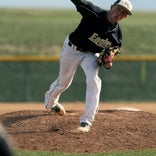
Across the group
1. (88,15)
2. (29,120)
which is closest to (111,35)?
(88,15)

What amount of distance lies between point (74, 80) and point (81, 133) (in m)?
9.53

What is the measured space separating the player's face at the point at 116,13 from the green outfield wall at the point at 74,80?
9581 mm

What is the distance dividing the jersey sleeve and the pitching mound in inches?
53.0

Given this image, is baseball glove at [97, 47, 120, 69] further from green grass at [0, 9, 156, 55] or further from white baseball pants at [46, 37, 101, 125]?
green grass at [0, 9, 156, 55]

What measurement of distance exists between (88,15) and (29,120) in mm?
1811

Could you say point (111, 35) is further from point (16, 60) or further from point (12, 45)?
point (12, 45)

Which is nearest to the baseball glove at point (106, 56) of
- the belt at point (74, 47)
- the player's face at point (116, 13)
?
the belt at point (74, 47)

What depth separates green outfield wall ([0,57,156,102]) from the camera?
54.8 ft

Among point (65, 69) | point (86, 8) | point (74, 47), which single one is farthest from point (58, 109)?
point (86, 8)

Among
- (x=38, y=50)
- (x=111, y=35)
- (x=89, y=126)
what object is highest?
(x=111, y=35)

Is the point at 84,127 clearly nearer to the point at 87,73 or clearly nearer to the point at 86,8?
the point at 87,73

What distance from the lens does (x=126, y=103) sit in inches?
664

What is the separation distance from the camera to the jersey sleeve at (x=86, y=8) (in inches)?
270

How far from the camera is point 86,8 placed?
6.90 m
